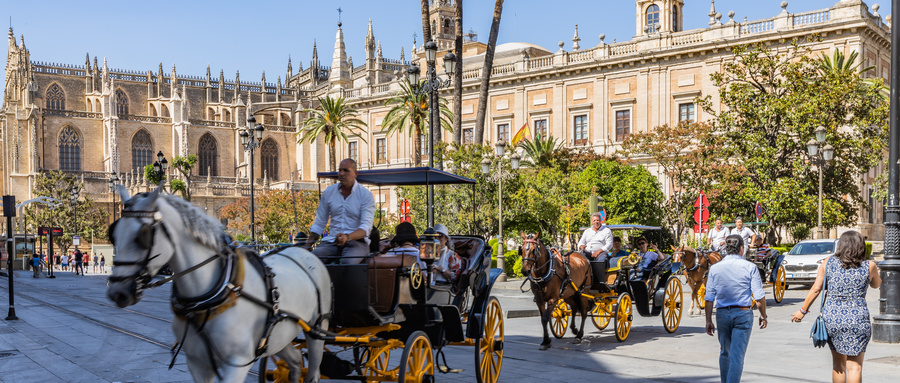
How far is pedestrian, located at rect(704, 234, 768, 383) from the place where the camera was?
20.9 ft

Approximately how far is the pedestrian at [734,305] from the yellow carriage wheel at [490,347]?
2.18 m

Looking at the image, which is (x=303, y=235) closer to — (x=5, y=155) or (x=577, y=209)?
(x=577, y=209)

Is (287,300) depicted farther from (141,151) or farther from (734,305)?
(141,151)

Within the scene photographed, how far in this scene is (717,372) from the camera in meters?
8.29

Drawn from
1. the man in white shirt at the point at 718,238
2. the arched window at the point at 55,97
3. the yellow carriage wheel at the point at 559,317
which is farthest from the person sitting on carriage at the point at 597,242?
the arched window at the point at 55,97

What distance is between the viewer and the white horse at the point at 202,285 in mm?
4293

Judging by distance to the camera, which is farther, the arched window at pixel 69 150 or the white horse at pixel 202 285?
the arched window at pixel 69 150

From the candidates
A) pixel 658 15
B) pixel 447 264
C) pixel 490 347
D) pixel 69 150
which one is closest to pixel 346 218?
pixel 447 264

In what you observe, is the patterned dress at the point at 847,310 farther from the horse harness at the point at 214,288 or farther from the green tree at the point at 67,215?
the green tree at the point at 67,215

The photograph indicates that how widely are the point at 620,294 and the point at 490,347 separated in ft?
14.0

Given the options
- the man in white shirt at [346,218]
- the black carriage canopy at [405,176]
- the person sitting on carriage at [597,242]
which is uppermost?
the black carriage canopy at [405,176]

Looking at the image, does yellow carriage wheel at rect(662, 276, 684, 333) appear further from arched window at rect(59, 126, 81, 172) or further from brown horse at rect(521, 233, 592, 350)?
arched window at rect(59, 126, 81, 172)

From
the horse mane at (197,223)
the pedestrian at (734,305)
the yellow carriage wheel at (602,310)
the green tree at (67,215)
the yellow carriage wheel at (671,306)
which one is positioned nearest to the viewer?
the horse mane at (197,223)

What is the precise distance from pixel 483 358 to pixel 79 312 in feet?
36.2
